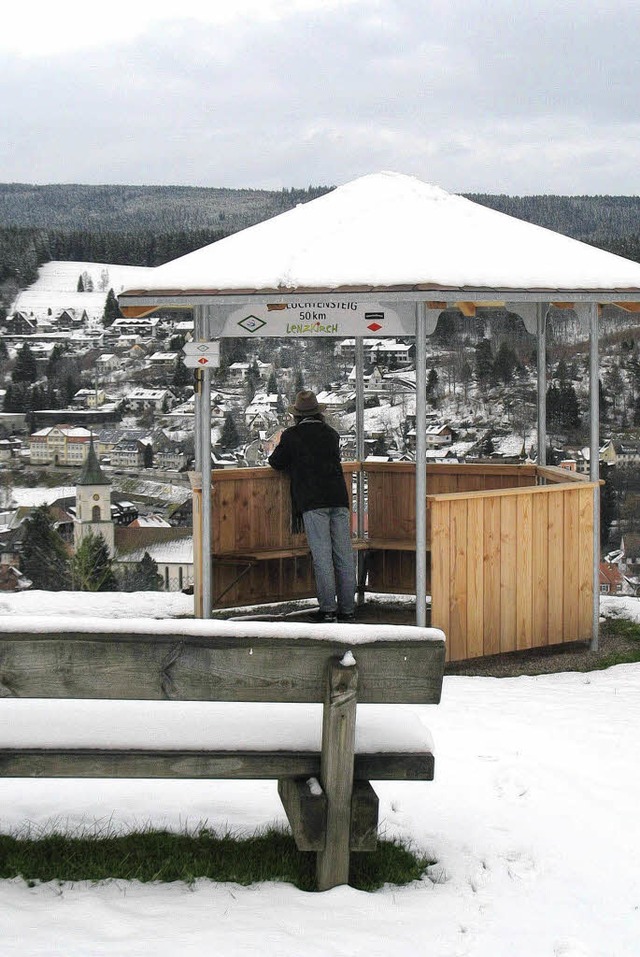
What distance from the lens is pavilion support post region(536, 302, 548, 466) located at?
34.4 ft

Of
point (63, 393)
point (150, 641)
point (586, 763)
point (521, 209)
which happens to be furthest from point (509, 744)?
point (63, 393)

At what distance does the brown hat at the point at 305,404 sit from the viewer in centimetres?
931

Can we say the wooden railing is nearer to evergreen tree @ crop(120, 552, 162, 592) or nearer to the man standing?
the man standing

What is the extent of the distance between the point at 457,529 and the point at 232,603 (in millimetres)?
2701

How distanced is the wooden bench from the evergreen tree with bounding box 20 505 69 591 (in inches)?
1373

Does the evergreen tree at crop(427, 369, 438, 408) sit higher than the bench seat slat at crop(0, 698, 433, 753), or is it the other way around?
the evergreen tree at crop(427, 369, 438, 408)

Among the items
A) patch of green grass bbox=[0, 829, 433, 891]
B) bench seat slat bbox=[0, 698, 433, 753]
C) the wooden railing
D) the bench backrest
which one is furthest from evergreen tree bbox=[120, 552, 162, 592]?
the bench backrest

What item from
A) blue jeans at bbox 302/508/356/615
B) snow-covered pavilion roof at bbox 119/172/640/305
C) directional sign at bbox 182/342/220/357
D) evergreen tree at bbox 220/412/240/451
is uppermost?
snow-covered pavilion roof at bbox 119/172/640/305

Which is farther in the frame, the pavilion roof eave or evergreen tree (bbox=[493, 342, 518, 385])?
evergreen tree (bbox=[493, 342, 518, 385])

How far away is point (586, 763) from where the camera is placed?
5.77 metres

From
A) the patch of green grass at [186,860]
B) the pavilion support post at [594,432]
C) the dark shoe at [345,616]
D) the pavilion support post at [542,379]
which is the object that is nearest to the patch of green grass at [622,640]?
the pavilion support post at [594,432]

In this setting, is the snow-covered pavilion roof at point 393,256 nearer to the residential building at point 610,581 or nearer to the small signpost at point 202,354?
the small signpost at point 202,354

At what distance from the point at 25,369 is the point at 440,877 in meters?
51.8

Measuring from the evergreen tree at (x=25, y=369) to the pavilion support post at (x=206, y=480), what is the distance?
44.7m
